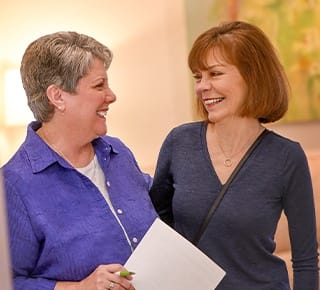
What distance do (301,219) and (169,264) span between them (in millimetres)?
277

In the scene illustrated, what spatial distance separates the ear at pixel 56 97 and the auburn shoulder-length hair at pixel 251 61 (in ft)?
0.91

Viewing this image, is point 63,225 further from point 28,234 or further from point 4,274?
point 4,274

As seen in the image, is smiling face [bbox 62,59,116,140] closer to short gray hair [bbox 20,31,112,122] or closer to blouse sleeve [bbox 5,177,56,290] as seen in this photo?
short gray hair [bbox 20,31,112,122]

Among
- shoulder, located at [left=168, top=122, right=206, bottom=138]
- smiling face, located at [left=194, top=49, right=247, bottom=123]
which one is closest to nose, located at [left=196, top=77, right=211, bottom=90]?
smiling face, located at [left=194, top=49, right=247, bottom=123]

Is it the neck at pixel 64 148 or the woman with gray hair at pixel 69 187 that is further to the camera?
the neck at pixel 64 148

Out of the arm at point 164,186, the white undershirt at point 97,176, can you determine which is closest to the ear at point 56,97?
the white undershirt at point 97,176

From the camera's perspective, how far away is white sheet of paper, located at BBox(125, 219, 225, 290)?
119 centimetres

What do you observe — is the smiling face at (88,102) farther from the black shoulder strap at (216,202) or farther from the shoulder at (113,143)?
the black shoulder strap at (216,202)

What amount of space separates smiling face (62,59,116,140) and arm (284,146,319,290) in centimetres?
39

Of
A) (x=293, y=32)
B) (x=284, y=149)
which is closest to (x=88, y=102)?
(x=284, y=149)

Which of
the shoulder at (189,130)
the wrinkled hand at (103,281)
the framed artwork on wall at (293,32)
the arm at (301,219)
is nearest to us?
the wrinkled hand at (103,281)

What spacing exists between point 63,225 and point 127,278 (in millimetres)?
156

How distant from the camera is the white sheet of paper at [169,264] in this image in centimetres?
119

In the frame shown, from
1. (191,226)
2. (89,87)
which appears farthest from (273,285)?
(89,87)
